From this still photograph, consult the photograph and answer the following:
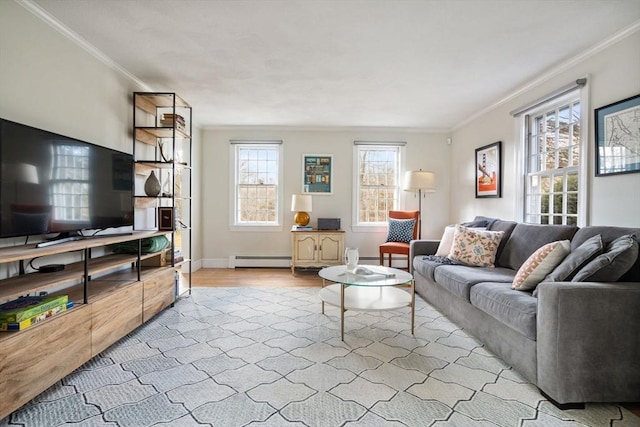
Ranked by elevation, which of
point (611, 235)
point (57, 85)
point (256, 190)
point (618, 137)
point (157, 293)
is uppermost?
point (57, 85)

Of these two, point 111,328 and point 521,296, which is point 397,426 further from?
point 111,328

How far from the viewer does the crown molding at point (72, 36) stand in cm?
211

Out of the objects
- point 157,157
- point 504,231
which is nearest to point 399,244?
point 504,231

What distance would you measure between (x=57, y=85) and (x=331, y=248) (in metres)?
3.61

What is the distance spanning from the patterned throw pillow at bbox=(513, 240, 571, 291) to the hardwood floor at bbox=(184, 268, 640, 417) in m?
2.48

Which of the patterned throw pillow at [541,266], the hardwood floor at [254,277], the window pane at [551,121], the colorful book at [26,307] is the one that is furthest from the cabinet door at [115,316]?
the window pane at [551,121]

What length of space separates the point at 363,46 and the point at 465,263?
7.25 feet

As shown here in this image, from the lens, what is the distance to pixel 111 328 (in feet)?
7.39

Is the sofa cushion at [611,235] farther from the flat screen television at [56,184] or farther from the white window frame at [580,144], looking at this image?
the flat screen television at [56,184]

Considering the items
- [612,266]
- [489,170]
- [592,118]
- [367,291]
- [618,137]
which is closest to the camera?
[612,266]

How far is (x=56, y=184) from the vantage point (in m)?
2.06

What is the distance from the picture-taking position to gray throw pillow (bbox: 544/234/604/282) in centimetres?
195

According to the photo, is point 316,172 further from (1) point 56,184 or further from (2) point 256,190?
(1) point 56,184

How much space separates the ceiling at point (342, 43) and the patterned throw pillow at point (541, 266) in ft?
5.20
